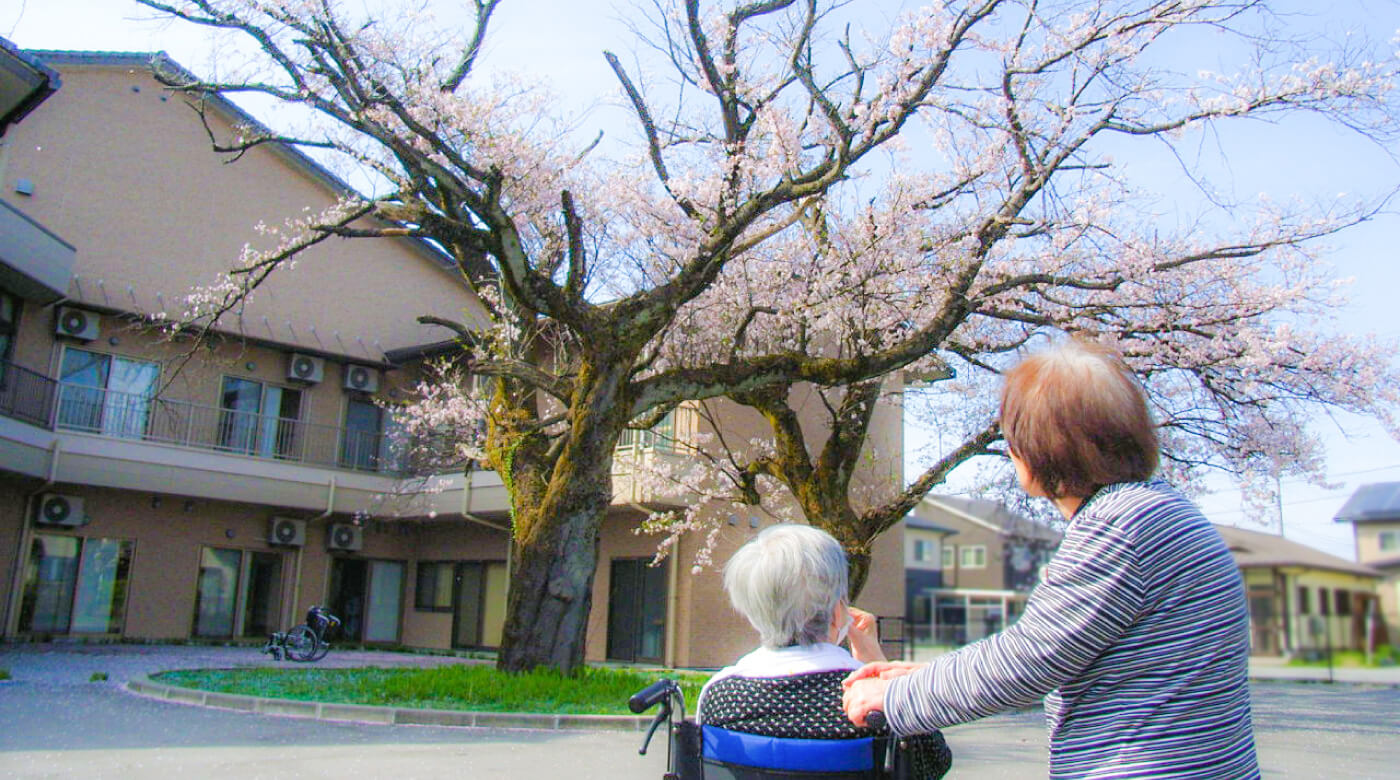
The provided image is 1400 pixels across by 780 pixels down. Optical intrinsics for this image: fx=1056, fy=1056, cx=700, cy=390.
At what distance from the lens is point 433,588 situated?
75.1ft

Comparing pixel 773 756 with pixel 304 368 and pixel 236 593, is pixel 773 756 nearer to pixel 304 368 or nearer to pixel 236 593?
pixel 304 368

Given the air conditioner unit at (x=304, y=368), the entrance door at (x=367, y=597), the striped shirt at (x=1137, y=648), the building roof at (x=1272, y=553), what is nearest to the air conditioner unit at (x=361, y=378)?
the air conditioner unit at (x=304, y=368)

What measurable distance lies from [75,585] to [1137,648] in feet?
67.8

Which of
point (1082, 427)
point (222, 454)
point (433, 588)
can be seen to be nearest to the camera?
point (1082, 427)

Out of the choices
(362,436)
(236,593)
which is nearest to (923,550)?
(362,436)

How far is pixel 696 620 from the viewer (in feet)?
59.7

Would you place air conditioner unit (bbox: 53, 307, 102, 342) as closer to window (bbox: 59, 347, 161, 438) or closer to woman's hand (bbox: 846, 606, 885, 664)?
window (bbox: 59, 347, 161, 438)

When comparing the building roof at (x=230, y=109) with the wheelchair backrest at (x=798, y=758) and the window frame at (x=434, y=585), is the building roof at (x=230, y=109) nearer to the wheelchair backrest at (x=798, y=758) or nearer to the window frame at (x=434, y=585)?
the window frame at (x=434, y=585)

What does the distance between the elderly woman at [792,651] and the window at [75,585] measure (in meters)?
19.5

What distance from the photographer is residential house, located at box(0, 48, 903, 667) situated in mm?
17844

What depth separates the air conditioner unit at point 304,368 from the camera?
823 inches

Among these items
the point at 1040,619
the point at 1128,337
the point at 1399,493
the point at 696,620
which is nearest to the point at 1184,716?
the point at 1040,619

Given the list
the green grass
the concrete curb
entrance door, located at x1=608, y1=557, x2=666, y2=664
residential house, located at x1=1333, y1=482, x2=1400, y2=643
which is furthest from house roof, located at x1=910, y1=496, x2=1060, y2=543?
residential house, located at x1=1333, y1=482, x2=1400, y2=643

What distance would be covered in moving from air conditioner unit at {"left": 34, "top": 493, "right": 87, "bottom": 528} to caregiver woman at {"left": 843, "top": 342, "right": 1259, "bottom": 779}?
64.8 feet
